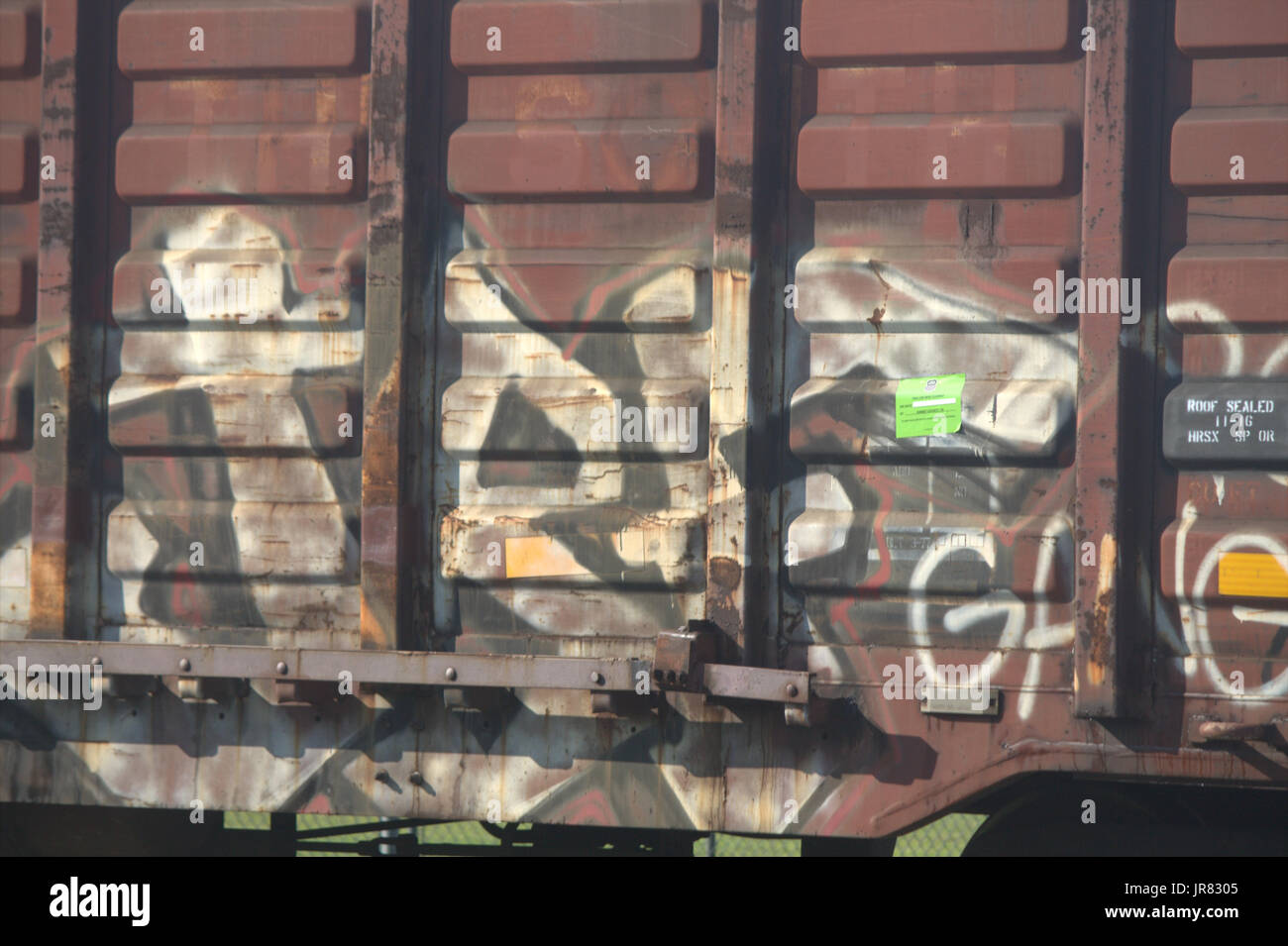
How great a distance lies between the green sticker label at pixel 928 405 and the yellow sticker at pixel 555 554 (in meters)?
0.88

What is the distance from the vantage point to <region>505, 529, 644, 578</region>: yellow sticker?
12.8ft

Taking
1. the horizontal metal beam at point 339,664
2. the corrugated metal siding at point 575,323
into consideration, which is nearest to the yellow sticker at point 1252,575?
the corrugated metal siding at point 575,323

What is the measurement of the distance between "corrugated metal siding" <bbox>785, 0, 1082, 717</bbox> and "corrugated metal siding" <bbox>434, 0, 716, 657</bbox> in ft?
1.18

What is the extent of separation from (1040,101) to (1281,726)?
76.6 inches

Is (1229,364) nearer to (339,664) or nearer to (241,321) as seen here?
(339,664)

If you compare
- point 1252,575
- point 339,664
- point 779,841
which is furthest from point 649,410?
point 779,841

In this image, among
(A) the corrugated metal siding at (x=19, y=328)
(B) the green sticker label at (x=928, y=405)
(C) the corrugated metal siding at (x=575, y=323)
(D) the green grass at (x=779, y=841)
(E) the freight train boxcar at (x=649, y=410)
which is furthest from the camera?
(D) the green grass at (x=779, y=841)

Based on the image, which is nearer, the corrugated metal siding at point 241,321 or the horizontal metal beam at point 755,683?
the horizontal metal beam at point 755,683

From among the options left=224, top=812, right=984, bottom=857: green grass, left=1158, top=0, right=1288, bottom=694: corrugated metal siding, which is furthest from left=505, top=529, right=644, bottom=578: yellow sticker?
left=224, top=812, right=984, bottom=857: green grass

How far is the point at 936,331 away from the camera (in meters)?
3.75

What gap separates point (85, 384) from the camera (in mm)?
4234

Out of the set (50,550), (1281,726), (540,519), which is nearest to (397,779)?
(540,519)

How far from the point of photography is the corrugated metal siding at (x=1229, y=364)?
3.53m

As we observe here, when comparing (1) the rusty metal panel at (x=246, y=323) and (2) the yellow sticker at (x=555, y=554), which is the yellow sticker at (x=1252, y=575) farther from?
(1) the rusty metal panel at (x=246, y=323)
